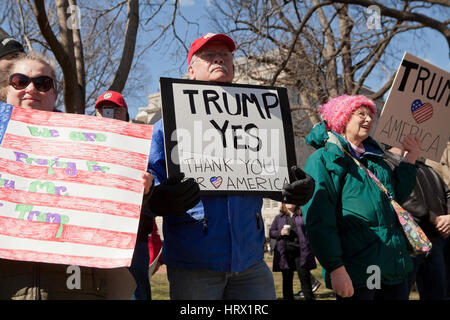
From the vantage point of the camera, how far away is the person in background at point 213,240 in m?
2.44

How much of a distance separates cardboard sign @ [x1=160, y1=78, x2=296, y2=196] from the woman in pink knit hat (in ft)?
1.65

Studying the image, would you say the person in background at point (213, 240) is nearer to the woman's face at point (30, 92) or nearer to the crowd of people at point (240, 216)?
the crowd of people at point (240, 216)

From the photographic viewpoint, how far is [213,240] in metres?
2.47

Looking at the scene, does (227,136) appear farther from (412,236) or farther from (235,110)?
(412,236)

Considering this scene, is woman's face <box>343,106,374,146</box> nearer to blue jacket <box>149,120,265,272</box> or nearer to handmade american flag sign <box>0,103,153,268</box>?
blue jacket <box>149,120,265,272</box>

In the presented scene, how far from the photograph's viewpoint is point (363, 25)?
9898 mm

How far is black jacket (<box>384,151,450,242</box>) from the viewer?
459cm

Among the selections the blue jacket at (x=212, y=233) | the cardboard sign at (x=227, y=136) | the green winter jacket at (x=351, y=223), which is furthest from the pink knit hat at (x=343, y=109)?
the blue jacket at (x=212, y=233)

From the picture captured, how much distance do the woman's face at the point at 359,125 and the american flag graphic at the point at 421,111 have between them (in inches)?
25.8

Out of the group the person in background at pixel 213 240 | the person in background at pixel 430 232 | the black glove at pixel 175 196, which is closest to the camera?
the black glove at pixel 175 196

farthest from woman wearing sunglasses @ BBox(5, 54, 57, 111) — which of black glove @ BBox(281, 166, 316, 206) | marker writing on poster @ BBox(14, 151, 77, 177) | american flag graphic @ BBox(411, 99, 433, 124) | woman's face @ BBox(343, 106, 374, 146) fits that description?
american flag graphic @ BBox(411, 99, 433, 124)

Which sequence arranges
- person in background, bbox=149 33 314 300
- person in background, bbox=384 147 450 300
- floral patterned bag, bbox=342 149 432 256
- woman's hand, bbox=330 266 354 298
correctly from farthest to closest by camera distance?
1. person in background, bbox=384 147 450 300
2. floral patterned bag, bbox=342 149 432 256
3. woman's hand, bbox=330 266 354 298
4. person in background, bbox=149 33 314 300
